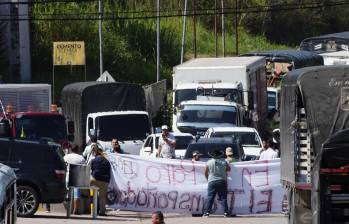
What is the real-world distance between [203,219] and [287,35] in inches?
2852

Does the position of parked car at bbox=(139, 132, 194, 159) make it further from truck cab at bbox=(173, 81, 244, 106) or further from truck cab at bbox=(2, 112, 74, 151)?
truck cab at bbox=(173, 81, 244, 106)

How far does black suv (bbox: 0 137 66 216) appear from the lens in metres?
22.1

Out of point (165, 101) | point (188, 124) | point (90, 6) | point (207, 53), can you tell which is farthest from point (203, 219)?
point (207, 53)

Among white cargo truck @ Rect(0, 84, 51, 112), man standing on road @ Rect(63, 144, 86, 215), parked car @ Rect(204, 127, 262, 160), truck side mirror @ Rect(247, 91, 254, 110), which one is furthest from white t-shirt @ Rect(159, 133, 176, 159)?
white cargo truck @ Rect(0, 84, 51, 112)

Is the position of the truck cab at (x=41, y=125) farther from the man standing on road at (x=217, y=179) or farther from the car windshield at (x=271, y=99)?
the car windshield at (x=271, y=99)

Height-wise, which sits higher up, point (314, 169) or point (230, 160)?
point (314, 169)

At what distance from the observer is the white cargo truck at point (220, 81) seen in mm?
36406

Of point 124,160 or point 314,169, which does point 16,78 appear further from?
point 314,169

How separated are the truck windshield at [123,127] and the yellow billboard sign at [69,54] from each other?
11.7m

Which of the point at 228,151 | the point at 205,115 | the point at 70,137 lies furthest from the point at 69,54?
the point at 228,151

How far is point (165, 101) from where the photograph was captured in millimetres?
41750

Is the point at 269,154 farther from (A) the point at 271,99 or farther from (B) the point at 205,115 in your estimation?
(A) the point at 271,99

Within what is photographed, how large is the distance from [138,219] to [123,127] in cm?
976

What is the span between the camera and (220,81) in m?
37.3
